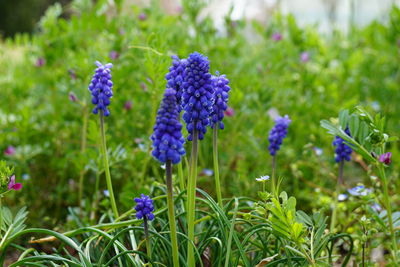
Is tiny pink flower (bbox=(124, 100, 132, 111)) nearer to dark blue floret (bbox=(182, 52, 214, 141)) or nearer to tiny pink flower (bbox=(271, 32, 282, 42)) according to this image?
tiny pink flower (bbox=(271, 32, 282, 42))

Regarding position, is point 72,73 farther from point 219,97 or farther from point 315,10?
point 315,10

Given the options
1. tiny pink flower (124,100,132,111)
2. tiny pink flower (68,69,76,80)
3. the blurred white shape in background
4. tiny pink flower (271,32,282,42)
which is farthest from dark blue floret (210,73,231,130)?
the blurred white shape in background

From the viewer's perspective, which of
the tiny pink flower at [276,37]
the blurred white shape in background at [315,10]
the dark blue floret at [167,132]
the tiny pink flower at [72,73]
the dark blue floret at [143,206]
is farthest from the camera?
the blurred white shape in background at [315,10]

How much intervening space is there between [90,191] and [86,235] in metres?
1.19

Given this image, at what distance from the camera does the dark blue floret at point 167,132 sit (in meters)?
1.31

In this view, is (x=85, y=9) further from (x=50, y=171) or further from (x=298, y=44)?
(x=298, y=44)

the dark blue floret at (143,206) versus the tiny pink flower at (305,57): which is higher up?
the tiny pink flower at (305,57)

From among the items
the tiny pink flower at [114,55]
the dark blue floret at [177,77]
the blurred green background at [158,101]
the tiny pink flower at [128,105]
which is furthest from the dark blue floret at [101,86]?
the tiny pink flower at [114,55]

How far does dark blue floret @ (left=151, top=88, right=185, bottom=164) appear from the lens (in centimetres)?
131

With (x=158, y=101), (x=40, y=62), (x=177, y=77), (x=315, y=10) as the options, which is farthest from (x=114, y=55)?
(x=315, y=10)

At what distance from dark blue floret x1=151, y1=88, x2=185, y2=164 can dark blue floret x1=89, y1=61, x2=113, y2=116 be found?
524mm

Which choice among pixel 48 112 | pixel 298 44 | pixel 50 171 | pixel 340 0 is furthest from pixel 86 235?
pixel 340 0

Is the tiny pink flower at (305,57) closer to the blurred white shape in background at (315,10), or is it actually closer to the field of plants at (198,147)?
the field of plants at (198,147)

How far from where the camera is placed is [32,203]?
3131mm
